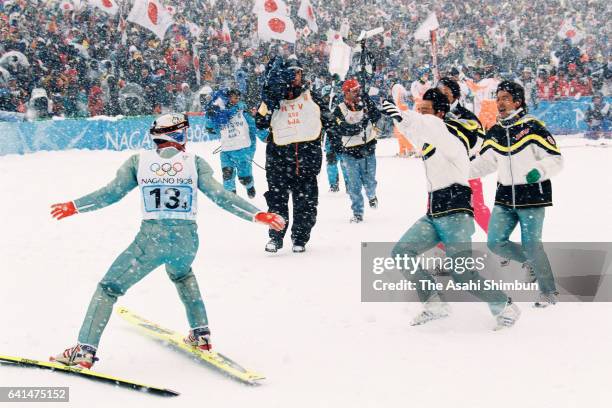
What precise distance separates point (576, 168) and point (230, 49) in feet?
43.2

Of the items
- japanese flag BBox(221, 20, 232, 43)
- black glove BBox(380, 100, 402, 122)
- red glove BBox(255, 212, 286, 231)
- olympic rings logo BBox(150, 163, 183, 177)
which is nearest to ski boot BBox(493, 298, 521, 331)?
black glove BBox(380, 100, 402, 122)

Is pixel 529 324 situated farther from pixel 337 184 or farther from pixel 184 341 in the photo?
pixel 337 184

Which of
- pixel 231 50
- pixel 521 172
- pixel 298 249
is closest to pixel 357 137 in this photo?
pixel 298 249

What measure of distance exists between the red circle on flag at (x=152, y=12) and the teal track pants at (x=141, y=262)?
51.9 feet

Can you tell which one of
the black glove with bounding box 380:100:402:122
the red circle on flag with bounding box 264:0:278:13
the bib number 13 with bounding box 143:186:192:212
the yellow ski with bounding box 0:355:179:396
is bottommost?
the yellow ski with bounding box 0:355:179:396

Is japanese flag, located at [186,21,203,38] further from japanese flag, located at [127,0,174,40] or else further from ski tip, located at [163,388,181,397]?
ski tip, located at [163,388,181,397]

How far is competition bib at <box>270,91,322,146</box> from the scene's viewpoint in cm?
809

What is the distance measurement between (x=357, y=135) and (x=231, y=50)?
1565 cm

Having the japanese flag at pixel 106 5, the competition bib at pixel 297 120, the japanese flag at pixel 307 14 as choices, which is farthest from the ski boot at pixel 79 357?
the japanese flag at pixel 307 14

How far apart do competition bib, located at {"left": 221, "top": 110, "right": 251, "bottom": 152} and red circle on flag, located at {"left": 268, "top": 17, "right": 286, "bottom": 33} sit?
6.94 m

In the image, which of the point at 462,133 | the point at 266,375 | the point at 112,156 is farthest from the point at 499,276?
the point at 112,156

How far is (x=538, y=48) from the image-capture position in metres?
31.2

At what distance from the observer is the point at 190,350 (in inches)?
190

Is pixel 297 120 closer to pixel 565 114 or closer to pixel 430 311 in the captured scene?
pixel 430 311
